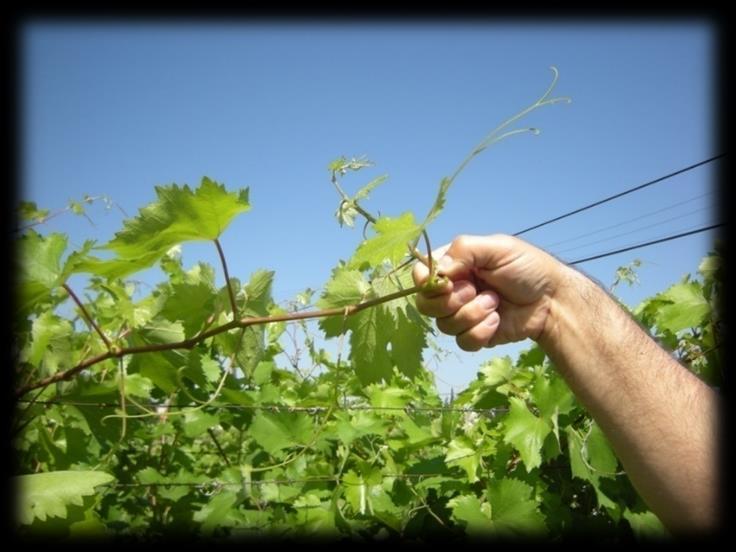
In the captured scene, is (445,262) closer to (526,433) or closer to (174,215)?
(174,215)

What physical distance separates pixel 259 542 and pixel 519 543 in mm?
786

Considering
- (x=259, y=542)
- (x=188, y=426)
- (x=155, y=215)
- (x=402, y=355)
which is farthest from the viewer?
(x=188, y=426)

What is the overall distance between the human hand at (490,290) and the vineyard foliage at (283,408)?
6cm

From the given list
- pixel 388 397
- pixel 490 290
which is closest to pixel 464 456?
pixel 388 397

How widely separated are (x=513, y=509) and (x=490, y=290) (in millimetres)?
897

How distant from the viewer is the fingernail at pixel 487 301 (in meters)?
1.30

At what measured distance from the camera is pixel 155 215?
3.48ft

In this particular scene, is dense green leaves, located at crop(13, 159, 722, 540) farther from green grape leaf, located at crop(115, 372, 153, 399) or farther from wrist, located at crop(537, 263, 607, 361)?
wrist, located at crop(537, 263, 607, 361)

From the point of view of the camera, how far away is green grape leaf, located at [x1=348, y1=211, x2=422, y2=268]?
1.02 meters

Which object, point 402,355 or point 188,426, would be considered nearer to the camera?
point 402,355

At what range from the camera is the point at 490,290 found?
1.39 metres

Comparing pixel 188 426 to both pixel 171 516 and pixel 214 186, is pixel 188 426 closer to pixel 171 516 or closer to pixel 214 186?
pixel 171 516

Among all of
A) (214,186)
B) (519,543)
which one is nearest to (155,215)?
(214,186)

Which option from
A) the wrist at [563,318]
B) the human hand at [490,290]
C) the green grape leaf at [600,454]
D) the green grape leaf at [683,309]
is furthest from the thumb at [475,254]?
the green grape leaf at [683,309]
